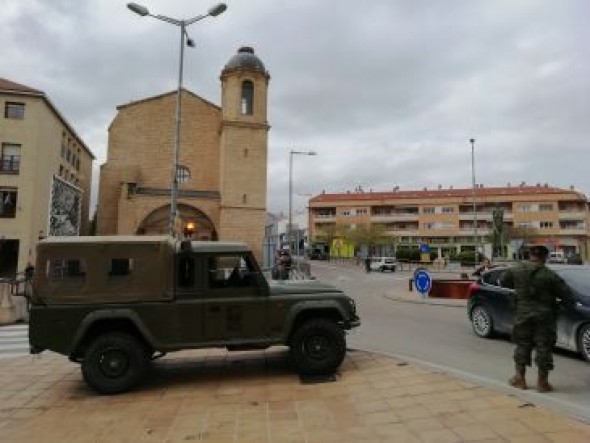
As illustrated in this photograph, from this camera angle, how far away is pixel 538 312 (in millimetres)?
6273

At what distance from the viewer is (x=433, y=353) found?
9.06 m

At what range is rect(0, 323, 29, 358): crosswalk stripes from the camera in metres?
10.5

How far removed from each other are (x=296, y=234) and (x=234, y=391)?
86.2 feet

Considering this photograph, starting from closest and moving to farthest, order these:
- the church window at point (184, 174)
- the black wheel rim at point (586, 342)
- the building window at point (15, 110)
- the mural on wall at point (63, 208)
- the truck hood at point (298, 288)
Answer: the truck hood at point (298, 288) → the black wheel rim at point (586, 342) → the mural on wall at point (63, 208) → the building window at point (15, 110) → the church window at point (184, 174)

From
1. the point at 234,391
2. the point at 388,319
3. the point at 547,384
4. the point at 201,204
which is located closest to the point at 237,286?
the point at 234,391

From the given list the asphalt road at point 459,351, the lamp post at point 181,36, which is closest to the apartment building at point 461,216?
the lamp post at point 181,36

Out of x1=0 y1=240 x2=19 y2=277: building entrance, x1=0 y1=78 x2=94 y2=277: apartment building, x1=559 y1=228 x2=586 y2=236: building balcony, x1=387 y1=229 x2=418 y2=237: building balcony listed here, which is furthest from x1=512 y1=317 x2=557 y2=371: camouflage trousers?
x1=387 y1=229 x2=418 y2=237: building balcony

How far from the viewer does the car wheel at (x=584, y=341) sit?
7887 mm

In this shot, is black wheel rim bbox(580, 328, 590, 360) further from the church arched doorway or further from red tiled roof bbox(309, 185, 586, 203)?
red tiled roof bbox(309, 185, 586, 203)

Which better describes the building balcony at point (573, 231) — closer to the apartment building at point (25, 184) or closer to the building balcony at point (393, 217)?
the building balcony at point (393, 217)

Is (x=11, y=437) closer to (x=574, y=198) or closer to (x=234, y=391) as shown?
(x=234, y=391)

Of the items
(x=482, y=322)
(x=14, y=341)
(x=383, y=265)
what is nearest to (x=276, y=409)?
(x=482, y=322)

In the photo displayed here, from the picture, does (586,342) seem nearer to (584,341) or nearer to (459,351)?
(584,341)

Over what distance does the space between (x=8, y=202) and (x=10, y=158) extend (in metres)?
2.93
